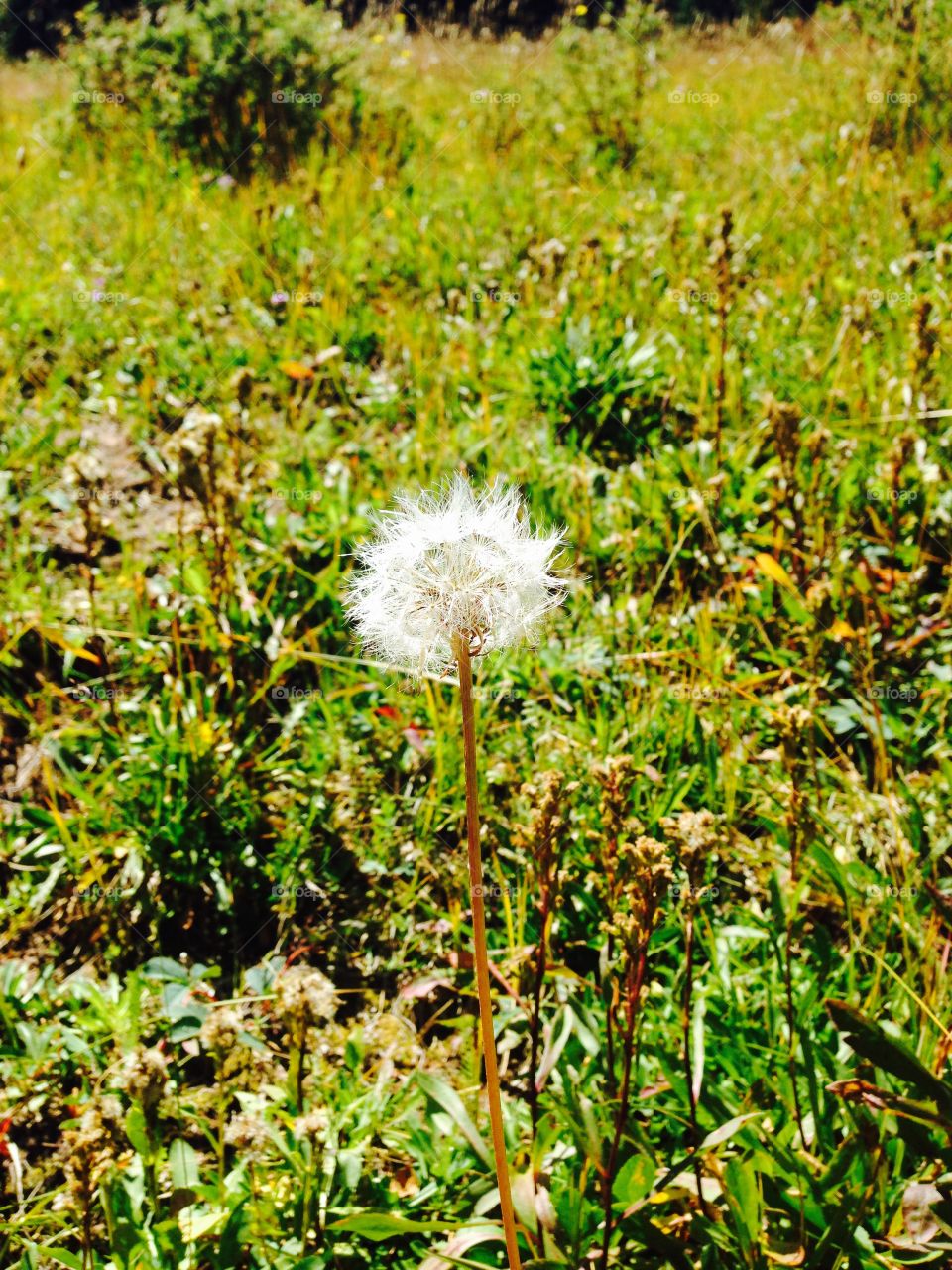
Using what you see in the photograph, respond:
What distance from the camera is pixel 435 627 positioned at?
48.8 inches

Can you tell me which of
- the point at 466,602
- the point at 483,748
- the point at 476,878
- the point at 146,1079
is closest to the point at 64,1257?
the point at 146,1079

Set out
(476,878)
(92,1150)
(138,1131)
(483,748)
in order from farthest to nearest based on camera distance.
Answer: (483,748)
(138,1131)
(92,1150)
(476,878)

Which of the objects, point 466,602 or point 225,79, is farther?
point 225,79

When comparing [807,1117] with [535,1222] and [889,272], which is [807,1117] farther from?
[889,272]

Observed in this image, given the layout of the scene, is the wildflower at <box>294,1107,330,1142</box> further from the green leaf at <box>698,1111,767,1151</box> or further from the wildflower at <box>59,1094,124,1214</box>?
the green leaf at <box>698,1111,767,1151</box>

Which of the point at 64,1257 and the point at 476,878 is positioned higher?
the point at 476,878

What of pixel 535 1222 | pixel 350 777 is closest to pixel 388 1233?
pixel 535 1222

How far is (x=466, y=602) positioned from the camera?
1199 millimetres

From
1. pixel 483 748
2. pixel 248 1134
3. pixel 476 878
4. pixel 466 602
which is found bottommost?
pixel 248 1134

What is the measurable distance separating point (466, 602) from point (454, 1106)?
3.40ft

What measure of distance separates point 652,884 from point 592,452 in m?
2.47

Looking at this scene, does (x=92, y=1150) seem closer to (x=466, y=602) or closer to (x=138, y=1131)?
(x=138, y=1131)

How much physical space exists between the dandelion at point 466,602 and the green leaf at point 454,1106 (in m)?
0.44

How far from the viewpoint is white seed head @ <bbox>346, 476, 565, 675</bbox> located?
3.96 feet
